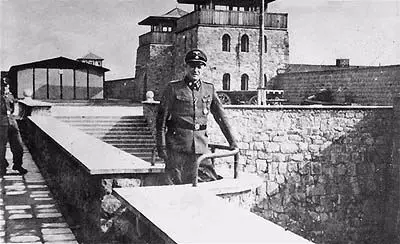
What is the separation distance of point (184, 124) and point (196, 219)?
220cm

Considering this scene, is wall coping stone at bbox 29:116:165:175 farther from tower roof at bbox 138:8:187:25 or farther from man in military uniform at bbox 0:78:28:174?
tower roof at bbox 138:8:187:25

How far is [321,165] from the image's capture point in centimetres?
1814

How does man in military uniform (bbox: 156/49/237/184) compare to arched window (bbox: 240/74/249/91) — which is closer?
man in military uniform (bbox: 156/49/237/184)

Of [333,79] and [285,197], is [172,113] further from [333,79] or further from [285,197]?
[333,79]

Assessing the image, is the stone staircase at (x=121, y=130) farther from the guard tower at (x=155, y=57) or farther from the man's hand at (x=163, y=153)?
the guard tower at (x=155, y=57)

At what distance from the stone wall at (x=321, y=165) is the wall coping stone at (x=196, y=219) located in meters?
13.0

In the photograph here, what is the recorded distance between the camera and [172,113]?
5.39 m

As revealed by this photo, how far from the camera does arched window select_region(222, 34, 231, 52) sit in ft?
112

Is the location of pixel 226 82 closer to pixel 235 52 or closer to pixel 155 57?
pixel 235 52

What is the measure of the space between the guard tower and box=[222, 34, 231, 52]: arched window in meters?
6.69

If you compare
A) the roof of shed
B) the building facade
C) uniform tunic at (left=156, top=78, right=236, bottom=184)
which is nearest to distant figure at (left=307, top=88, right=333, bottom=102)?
the building facade

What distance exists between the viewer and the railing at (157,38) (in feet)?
137

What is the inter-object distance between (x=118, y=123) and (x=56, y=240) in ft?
39.9

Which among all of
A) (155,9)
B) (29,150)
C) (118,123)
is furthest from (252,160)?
(155,9)
